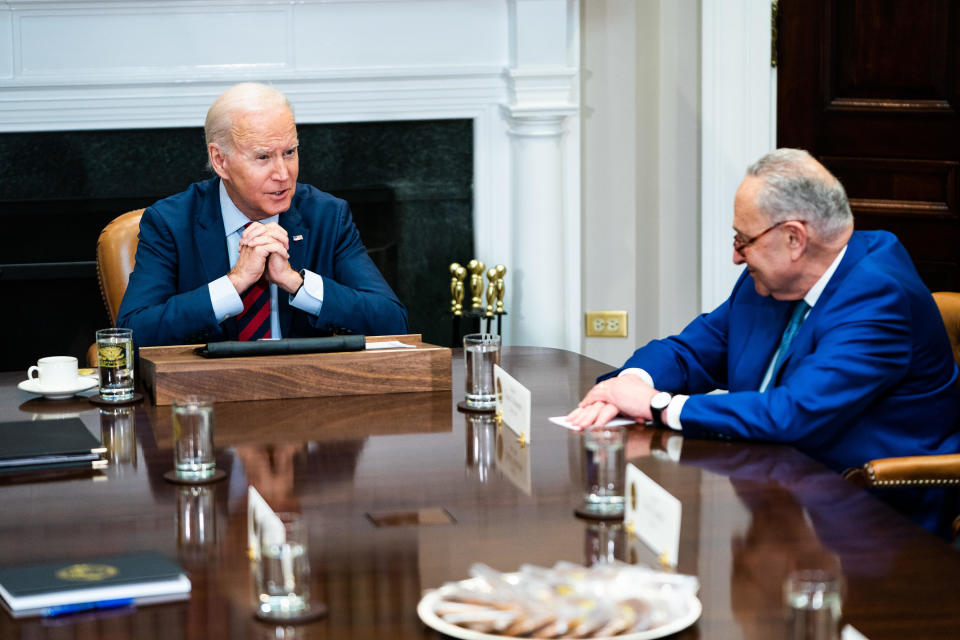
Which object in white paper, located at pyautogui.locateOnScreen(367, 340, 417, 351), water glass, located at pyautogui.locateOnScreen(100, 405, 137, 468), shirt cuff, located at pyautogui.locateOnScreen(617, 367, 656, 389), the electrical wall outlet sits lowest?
the electrical wall outlet

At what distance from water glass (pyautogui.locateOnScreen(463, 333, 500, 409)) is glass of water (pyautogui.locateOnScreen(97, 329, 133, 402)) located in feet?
1.94

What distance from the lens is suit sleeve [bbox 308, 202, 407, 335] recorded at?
2.65 meters

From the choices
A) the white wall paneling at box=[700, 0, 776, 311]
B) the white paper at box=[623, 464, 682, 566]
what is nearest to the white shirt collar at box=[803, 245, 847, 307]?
the white paper at box=[623, 464, 682, 566]

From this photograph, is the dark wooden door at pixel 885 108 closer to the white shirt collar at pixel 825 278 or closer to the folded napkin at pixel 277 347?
the white shirt collar at pixel 825 278

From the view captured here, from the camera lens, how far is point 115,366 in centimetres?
222

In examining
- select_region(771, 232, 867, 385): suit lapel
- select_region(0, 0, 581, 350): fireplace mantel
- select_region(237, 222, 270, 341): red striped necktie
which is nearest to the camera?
select_region(771, 232, 867, 385): suit lapel

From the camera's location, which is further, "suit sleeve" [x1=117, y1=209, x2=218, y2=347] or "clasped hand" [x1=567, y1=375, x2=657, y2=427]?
"suit sleeve" [x1=117, y1=209, x2=218, y2=347]

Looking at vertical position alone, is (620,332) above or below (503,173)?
below

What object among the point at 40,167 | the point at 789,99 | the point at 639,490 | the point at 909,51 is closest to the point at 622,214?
the point at 789,99

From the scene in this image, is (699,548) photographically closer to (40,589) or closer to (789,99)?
(40,589)

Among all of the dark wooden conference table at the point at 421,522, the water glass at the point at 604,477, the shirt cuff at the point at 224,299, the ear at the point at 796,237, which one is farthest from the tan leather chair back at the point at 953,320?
the shirt cuff at the point at 224,299

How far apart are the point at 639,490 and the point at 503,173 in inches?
115

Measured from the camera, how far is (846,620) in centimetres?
118

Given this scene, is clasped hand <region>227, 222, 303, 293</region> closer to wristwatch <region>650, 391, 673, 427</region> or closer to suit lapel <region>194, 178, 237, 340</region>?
suit lapel <region>194, 178, 237, 340</region>
